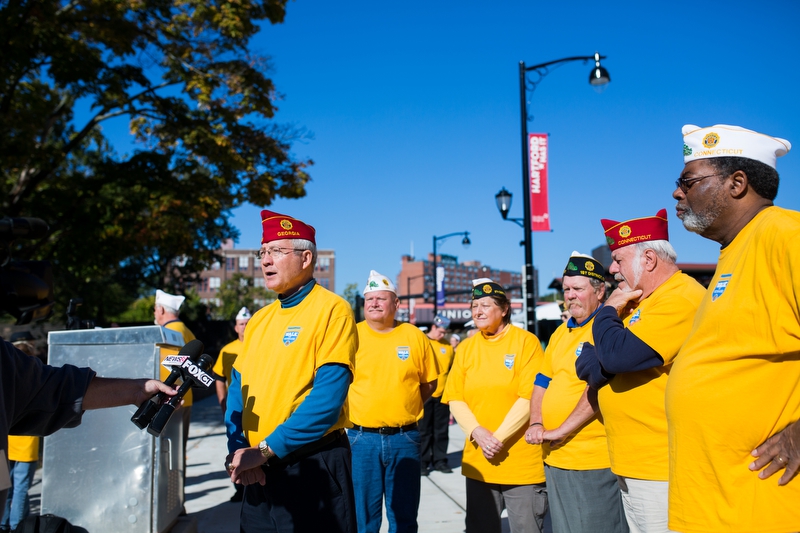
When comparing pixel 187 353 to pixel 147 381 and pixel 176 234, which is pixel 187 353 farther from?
pixel 176 234

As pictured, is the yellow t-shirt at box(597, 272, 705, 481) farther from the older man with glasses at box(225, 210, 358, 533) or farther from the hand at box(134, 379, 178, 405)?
the hand at box(134, 379, 178, 405)

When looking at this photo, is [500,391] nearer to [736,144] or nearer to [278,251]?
[278,251]

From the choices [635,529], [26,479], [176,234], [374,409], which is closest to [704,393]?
[635,529]

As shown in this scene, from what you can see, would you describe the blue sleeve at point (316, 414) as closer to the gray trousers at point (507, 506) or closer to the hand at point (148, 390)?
the hand at point (148, 390)

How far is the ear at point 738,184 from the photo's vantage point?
221cm

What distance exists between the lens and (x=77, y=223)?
1164 centimetres

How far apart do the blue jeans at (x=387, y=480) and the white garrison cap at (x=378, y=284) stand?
1239 mm

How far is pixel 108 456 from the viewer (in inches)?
183

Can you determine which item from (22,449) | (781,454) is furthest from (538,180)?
(781,454)

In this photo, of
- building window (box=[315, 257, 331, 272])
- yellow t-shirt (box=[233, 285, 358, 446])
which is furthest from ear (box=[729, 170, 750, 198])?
building window (box=[315, 257, 331, 272])

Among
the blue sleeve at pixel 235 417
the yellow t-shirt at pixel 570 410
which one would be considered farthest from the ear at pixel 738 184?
the blue sleeve at pixel 235 417

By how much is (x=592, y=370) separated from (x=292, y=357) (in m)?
1.48

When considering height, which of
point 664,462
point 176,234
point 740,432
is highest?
point 176,234

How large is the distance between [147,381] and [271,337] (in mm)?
687
